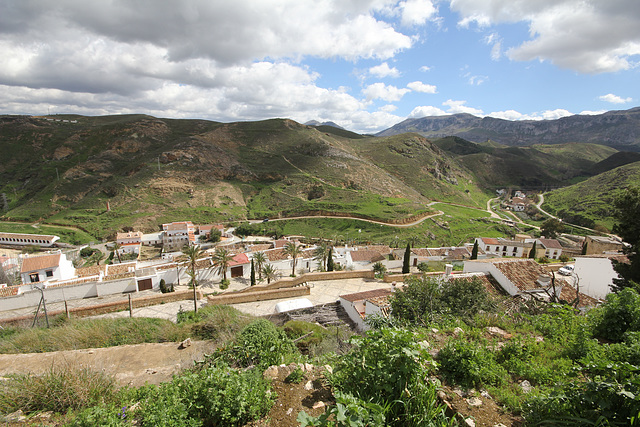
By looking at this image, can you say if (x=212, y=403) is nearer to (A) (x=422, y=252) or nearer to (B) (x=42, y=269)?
(B) (x=42, y=269)

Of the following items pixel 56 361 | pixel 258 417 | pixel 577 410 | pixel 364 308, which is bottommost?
pixel 364 308

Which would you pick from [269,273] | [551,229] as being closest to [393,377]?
[269,273]

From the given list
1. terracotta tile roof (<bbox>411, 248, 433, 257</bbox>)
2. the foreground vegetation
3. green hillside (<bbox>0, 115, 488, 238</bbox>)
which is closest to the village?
terracotta tile roof (<bbox>411, 248, 433, 257</bbox>)

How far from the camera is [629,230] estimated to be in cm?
1208

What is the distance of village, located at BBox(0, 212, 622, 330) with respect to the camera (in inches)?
566

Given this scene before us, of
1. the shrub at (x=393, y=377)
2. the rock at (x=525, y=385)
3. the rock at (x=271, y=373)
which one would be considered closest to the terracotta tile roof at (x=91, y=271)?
the rock at (x=271, y=373)

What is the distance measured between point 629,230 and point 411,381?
589 inches

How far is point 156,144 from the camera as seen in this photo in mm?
93062

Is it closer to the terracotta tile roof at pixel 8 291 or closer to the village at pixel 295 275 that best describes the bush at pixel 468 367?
the village at pixel 295 275

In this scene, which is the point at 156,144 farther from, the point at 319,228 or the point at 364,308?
the point at 364,308

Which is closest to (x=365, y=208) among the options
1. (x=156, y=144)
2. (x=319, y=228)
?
(x=319, y=228)

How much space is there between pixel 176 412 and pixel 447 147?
204 metres

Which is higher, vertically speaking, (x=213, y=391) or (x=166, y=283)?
(x=213, y=391)

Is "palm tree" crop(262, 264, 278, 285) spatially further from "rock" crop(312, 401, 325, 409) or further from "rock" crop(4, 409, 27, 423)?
"rock" crop(312, 401, 325, 409)
